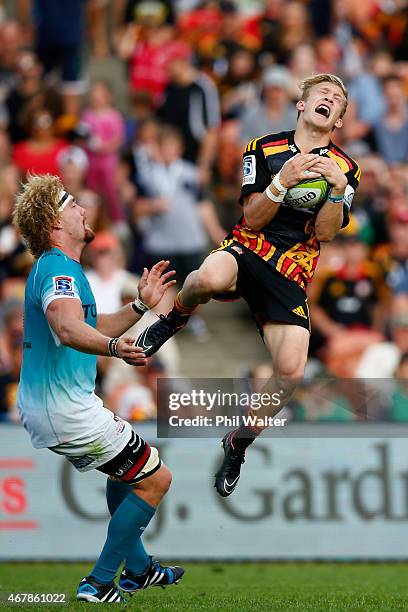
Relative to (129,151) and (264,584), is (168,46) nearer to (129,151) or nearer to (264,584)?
(129,151)

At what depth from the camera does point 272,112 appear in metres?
16.1

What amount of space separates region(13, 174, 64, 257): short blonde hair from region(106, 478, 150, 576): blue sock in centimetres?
177

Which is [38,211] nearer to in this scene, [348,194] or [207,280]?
[207,280]

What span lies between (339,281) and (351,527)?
10.7 feet

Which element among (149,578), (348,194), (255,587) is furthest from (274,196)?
(255,587)

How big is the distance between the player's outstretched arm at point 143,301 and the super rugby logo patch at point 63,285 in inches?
20.2

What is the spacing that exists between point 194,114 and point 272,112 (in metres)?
1.18

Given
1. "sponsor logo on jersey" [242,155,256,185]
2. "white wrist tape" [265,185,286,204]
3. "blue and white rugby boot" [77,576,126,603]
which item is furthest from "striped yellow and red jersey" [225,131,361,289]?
"blue and white rugby boot" [77,576,126,603]

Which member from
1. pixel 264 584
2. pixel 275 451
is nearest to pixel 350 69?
pixel 275 451

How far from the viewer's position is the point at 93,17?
20.5 metres

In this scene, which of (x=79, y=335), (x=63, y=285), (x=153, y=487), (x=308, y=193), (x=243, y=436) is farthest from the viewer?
(x=243, y=436)

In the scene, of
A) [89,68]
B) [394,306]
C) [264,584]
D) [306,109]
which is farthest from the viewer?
[89,68]

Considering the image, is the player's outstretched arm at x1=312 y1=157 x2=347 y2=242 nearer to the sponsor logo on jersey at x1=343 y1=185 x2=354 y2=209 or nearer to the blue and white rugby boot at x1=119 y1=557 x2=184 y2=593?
the sponsor logo on jersey at x1=343 y1=185 x2=354 y2=209

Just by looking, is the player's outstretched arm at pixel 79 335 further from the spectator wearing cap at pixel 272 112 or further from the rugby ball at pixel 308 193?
the spectator wearing cap at pixel 272 112
